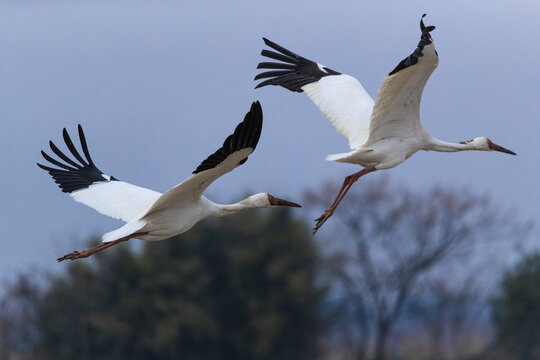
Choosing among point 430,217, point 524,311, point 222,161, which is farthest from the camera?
point 430,217

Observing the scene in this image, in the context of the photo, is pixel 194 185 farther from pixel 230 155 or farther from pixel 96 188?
pixel 96 188

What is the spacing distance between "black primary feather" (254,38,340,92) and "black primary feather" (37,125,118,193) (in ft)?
7.96

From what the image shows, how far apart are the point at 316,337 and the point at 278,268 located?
Result: 2.93 m

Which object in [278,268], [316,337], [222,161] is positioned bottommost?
[316,337]

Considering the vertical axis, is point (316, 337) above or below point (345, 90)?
below

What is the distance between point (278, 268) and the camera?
4059 centimetres

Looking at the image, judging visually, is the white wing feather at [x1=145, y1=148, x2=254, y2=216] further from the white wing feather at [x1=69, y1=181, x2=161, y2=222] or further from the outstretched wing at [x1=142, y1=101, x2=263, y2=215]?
the white wing feather at [x1=69, y1=181, x2=161, y2=222]

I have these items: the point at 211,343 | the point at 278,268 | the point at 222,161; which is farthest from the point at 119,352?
the point at 222,161

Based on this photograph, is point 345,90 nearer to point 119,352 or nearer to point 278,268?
point 278,268

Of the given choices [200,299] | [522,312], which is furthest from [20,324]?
[522,312]

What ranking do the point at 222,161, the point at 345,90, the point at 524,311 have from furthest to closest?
the point at 524,311, the point at 345,90, the point at 222,161

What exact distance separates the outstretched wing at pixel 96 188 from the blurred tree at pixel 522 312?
30.6m

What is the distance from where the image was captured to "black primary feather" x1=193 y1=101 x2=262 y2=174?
35.6ft

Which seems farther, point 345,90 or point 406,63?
point 345,90
